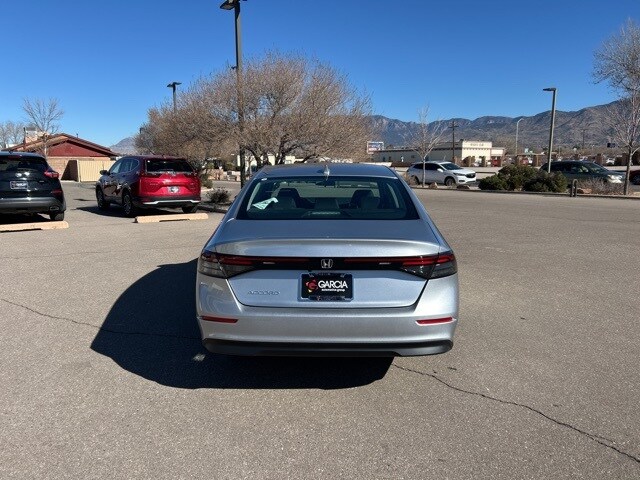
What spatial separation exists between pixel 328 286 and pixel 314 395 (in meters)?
0.91

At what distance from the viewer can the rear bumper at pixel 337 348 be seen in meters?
3.34

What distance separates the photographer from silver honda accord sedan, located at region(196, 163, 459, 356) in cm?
330

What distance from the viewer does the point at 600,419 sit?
3355mm

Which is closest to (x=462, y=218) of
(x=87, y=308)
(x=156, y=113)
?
(x=87, y=308)

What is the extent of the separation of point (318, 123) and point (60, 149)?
46.5 meters

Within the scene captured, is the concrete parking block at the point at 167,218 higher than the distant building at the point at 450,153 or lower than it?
lower

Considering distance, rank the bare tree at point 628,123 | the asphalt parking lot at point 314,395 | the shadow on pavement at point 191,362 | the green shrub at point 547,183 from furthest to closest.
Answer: the green shrub at point 547,183 → the bare tree at point 628,123 → the shadow on pavement at point 191,362 → the asphalt parking lot at point 314,395

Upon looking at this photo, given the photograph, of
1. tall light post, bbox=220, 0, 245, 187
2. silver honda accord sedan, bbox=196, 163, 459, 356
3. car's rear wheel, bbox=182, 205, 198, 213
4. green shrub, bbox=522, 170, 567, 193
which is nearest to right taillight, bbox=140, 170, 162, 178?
car's rear wheel, bbox=182, 205, 198, 213

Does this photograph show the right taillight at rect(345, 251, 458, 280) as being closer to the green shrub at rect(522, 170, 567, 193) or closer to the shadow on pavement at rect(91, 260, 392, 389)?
the shadow on pavement at rect(91, 260, 392, 389)

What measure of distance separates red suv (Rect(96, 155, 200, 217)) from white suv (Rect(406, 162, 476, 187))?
2257 centimetres

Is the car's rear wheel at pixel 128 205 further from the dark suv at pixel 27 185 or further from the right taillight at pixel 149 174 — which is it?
the dark suv at pixel 27 185

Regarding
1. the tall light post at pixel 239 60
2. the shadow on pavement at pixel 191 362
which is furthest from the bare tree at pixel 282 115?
the shadow on pavement at pixel 191 362

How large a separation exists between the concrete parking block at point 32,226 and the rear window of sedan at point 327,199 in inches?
360

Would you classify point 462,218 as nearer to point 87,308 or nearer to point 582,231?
point 582,231
